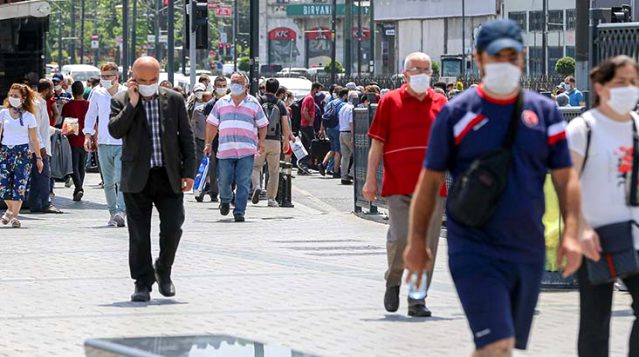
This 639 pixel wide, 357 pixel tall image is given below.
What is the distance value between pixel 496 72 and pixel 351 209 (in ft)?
55.4

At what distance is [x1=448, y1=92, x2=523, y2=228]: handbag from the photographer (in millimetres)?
6508

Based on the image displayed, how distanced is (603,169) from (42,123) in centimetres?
1337

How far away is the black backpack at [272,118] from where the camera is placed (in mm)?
22625

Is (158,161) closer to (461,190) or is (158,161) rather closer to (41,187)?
(461,190)

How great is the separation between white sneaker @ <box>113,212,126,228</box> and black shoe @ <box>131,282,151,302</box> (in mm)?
7075

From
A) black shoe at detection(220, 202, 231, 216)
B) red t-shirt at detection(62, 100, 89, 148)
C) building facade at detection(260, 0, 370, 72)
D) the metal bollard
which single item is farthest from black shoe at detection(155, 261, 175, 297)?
building facade at detection(260, 0, 370, 72)

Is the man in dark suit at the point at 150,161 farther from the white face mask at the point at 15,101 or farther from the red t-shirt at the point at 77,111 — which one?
the red t-shirt at the point at 77,111

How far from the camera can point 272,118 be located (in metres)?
22.6

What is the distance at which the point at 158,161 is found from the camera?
1202cm

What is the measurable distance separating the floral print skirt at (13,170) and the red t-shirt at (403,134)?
909 cm

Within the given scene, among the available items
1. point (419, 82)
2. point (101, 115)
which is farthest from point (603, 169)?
point (101, 115)

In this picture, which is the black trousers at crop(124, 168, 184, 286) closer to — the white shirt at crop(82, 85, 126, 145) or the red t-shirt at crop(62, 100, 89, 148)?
the white shirt at crop(82, 85, 126, 145)

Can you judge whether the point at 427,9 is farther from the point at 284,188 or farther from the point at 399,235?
the point at 399,235

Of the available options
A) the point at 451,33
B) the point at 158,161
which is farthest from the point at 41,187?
the point at 451,33
